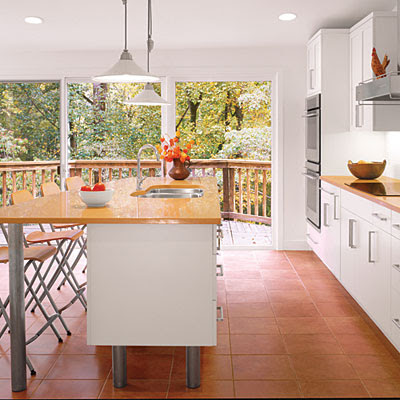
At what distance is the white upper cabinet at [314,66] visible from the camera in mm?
5121

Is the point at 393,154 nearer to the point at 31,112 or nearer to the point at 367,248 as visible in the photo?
the point at 367,248

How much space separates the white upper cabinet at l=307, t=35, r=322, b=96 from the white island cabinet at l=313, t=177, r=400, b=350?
1127mm

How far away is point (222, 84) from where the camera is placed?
5961mm

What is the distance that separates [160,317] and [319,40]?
3.62m

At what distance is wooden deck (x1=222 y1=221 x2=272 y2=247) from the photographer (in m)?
6.14

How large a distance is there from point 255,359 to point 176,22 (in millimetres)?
3222

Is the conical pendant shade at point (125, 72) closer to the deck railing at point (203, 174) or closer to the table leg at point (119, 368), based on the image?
the table leg at point (119, 368)

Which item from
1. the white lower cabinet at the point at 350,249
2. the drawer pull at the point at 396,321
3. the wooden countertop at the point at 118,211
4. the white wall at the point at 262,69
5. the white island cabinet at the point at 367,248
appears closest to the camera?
the wooden countertop at the point at 118,211

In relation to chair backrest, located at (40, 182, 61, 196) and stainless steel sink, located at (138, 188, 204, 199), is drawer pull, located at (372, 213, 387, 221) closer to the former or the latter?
stainless steel sink, located at (138, 188, 204, 199)

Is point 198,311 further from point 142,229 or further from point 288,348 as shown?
point 288,348

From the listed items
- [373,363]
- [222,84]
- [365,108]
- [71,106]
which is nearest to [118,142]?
[71,106]

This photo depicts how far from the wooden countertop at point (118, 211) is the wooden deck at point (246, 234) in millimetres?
2702

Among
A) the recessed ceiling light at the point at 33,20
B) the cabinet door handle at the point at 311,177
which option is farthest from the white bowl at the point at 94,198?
the cabinet door handle at the point at 311,177

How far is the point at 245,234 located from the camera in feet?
20.4
